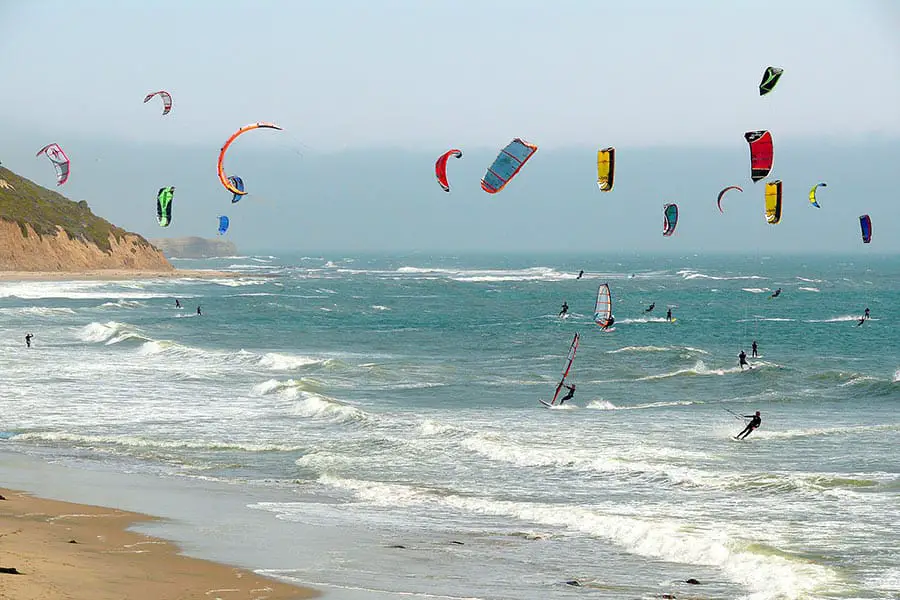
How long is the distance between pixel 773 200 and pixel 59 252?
8204 cm

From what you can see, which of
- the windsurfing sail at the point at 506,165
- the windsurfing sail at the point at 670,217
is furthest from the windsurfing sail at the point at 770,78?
the windsurfing sail at the point at 670,217

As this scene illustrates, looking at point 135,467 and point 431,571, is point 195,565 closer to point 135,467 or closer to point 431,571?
point 431,571

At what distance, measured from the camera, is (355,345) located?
46.3 m

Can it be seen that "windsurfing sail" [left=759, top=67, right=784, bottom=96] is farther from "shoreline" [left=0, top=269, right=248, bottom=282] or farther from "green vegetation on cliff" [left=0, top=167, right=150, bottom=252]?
"green vegetation on cliff" [left=0, top=167, right=150, bottom=252]

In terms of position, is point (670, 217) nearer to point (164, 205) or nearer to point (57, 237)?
point (164, 205)

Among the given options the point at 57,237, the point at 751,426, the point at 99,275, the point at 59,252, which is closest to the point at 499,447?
the point at 751,426

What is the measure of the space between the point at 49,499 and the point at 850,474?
12429 millimetres

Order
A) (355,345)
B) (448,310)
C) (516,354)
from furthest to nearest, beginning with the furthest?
1. (448,310)
2. (355,345)
3. (516,354)

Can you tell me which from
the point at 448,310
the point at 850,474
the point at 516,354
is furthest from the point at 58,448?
the point at 448,310

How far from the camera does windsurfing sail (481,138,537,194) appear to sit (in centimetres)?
2676

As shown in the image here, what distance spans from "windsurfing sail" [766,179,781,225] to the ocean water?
492 cm

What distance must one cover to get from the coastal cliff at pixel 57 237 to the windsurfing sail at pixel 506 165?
76.3 m

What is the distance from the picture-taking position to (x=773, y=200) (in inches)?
1270

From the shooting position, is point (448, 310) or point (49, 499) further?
point (448, 310)
